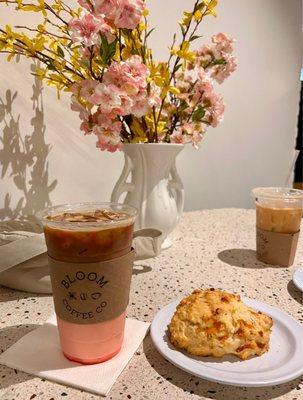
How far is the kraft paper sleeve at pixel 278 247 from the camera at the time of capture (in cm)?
102

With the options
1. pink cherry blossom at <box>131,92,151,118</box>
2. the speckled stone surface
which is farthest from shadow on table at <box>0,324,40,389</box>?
pink cherry blossom at <box>131,92,151,118</box>

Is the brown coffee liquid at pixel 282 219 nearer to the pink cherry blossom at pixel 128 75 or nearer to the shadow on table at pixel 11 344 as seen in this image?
the pink cherry blossom at pixel 128 75

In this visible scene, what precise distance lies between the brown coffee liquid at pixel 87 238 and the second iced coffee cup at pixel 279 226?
598 mm

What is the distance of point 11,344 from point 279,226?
764 mm

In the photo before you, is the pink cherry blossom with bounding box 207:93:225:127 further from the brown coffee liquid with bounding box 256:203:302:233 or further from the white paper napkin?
the white paper napkin

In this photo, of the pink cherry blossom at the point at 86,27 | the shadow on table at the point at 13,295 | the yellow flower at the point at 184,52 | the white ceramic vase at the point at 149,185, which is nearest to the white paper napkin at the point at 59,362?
the shadow on table at the point at 13,295

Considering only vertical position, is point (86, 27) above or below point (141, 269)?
above

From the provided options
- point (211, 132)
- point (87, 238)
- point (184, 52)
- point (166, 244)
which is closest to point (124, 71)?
point (184, 52)

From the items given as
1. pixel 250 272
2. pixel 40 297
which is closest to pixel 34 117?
pixel 40 297

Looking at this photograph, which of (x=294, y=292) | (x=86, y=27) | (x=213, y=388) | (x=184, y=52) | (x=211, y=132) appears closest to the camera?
(x=213, y=388)

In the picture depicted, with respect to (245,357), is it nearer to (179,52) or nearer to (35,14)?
(179,52)

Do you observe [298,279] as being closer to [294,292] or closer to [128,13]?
[294,292]

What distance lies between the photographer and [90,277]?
55cm

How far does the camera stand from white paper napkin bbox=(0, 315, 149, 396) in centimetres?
53
